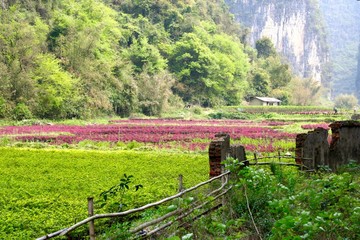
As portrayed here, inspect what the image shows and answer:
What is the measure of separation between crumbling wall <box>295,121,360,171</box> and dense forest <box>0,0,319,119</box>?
28.6 m

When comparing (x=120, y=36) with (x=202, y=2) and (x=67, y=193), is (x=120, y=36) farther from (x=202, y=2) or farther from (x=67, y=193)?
(x=67, y=193)

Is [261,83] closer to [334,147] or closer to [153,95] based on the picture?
[153,95]

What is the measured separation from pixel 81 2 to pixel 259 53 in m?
58.6

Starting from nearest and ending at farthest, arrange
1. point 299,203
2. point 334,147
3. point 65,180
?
point 299,203
point 65,180
point 334,147

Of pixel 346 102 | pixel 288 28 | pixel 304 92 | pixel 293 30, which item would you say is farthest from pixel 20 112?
pixel 293 30

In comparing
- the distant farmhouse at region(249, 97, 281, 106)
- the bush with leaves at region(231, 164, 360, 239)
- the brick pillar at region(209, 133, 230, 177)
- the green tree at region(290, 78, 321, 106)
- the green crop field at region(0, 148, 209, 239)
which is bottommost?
the green crop field at region(0, 148, 209, 239)

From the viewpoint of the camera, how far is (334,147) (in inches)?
485

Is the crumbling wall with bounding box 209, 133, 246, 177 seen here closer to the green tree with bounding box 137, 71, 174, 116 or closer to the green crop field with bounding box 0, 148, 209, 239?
the green crop field with bounding box 0, 148, 209, 239

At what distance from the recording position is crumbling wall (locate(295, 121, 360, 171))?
466 inches

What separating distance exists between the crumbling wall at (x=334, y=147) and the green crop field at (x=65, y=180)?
2699 millimetres

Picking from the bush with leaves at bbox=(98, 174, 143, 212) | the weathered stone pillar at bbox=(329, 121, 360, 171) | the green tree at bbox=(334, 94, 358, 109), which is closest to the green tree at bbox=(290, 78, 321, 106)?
the green tree at bbox=(334, 94, 358, 109)

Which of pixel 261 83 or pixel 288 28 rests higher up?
pixel 288 28

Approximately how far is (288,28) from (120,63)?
123m

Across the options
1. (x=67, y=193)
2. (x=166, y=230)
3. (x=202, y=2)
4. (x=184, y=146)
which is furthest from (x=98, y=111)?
(x=202, y=2)
